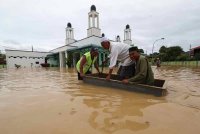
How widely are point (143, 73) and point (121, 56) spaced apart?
1202 mm

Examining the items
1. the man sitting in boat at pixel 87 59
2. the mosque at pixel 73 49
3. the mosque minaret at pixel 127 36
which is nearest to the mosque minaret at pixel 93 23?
the mosque at pixel 73 49

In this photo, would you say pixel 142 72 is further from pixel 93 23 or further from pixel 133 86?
pixel 93 23

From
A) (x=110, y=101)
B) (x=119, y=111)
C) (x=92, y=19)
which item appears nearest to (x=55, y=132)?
(x=119, y=111)

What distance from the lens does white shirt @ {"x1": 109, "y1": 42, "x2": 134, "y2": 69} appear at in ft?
15.3

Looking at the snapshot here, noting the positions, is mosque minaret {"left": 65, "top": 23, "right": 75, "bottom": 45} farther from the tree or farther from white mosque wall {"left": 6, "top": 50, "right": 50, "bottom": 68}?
the tree

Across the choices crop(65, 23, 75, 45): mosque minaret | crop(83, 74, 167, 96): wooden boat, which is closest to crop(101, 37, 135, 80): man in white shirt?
crop(83, 74, 167, 96): wooden boat

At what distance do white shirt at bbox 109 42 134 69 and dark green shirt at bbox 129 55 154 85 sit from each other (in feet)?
2.54

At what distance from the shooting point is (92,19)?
93.7 feet

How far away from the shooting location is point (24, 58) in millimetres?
36500

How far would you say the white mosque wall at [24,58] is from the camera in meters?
34.5

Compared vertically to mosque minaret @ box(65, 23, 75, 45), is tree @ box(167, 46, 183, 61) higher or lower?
lower

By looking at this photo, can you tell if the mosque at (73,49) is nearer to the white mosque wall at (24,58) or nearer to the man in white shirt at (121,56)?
the white mosque wall at (24,58)

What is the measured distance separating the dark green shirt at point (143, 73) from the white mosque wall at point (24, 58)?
3676 cm

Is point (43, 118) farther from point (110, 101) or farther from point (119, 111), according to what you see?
point (110, 101)
